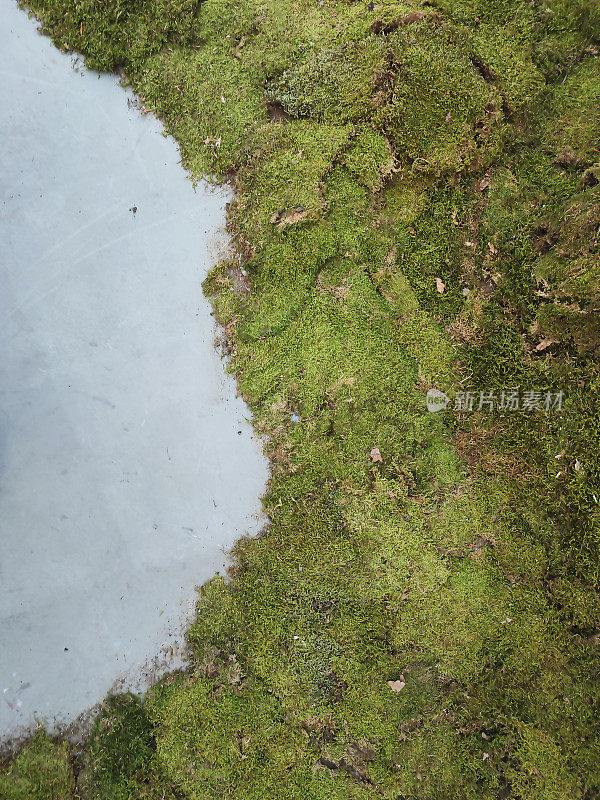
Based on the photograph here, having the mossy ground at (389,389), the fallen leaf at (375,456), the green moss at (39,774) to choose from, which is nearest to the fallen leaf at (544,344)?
the mossy ground at (389,389)

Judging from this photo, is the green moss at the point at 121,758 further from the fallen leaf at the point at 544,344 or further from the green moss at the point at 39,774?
the fallen leaf at the point at 544,344

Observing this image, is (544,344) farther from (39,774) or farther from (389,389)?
(39,774)

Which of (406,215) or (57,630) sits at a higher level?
(406,215)

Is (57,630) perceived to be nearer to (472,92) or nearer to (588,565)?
(588,565)

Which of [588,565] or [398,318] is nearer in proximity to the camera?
[588,565]

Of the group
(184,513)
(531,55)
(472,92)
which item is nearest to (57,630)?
(184,513)

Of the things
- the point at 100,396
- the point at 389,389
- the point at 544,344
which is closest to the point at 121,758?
the point at 100,396

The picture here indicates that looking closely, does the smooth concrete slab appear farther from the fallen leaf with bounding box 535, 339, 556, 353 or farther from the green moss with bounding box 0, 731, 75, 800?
the fallen leaf with bounding box 535, 339, 556, 353
